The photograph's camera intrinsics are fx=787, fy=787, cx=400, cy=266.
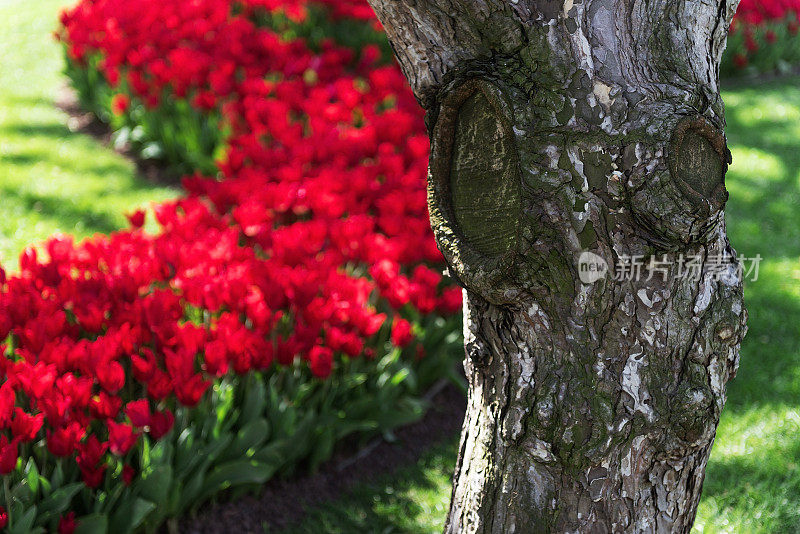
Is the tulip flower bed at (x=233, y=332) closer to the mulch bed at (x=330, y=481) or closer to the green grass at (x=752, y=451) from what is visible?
the mulch bed at (x=330, y=481)

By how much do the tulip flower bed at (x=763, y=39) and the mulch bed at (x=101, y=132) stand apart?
5.25 meters

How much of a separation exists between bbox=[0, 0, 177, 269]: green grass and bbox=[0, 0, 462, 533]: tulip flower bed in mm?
426

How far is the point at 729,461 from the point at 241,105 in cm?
356

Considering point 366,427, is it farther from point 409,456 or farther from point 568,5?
point 568,5

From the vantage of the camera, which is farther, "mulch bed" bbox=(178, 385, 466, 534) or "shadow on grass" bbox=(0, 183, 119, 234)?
"shadow on grass" bbox=(0, 183, 119, 234)

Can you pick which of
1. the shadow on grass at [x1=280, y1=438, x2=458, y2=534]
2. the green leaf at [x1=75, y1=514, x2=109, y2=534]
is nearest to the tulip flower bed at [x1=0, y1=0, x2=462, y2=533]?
the green leaf at [x1=75, y1=514, x2=109, y2=534]

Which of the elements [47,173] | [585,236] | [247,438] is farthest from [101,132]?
[585,236]

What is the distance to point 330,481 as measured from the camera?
2.87 m

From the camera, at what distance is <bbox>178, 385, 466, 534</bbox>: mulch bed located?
2.57m

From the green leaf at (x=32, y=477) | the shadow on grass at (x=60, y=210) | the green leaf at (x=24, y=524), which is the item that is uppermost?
the shadow on grass at (x=60, y=210)

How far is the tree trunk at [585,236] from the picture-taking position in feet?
4.90

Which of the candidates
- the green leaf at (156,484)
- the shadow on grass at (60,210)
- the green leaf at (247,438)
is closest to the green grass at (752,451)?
the green leaf at (247,438)

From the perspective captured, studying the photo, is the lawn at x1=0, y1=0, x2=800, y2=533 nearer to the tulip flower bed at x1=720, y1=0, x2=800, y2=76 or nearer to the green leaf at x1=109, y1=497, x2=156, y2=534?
the tulip flower bed at x1=720, y1=0, x2=800, y2=76

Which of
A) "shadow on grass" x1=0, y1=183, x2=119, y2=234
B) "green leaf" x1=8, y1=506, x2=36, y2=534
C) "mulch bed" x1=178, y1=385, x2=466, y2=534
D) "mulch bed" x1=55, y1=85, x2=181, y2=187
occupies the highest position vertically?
"mulch bed" x1=55, y1=85, x2=181, y2=187
